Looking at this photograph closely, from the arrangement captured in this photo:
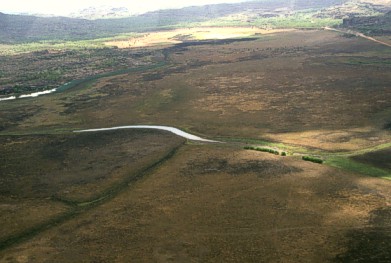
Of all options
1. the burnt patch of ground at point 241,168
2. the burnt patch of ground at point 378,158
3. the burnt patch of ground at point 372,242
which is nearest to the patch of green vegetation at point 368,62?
the burnt patch of ground at point 378,158

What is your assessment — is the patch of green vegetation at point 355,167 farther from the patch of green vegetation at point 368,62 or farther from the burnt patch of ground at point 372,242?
the patch of green vegetation at point 368,62

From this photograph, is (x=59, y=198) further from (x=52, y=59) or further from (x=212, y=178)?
(x=52, y=59)

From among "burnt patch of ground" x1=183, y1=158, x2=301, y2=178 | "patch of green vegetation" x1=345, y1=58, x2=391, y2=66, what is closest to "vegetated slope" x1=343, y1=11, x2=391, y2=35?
"patch of green vegetation" x1=345, y1=58, x2=391, y2=66

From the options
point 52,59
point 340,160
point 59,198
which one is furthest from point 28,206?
point 52,59

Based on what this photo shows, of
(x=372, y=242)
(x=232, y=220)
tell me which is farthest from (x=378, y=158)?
(x=232, y=220)

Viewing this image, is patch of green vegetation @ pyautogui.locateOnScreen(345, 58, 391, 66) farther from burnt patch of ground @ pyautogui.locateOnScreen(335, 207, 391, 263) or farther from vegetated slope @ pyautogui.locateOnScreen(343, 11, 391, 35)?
burnt patch of ground @ pyautogui.locateOnScreen(335, 207, 391, 263)

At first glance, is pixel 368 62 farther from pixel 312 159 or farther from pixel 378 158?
pixel 312 159

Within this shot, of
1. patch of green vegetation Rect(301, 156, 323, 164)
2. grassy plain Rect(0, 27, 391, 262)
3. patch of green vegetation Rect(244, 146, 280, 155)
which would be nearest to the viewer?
grassy plain Rect(0, 27, 391, 262)
